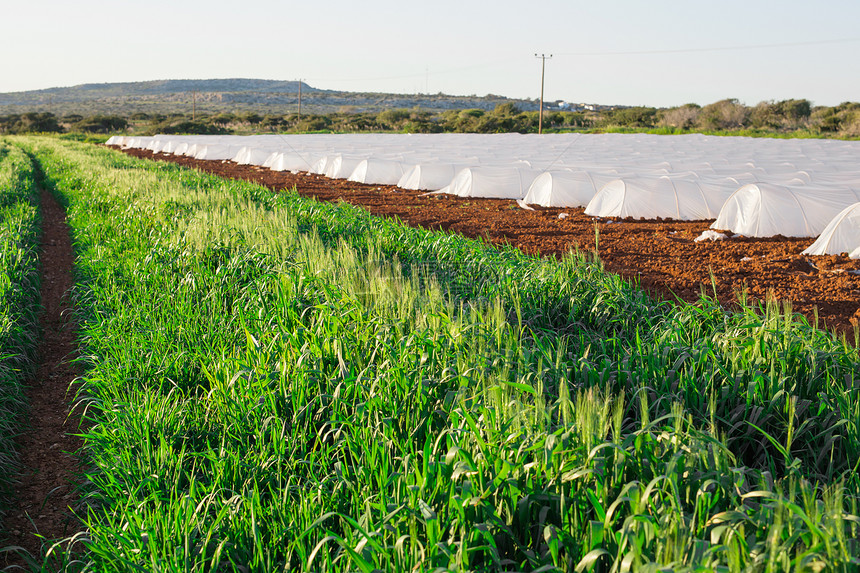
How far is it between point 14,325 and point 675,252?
8255 millimetres

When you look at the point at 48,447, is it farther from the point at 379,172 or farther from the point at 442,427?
the point at 379,172

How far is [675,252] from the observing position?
29.8 ft

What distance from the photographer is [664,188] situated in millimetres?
12328

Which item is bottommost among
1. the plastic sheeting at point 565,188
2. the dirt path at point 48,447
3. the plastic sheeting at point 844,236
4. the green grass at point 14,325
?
the dirt path at point 48,447

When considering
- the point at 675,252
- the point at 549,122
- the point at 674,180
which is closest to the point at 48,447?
the point at 675,252

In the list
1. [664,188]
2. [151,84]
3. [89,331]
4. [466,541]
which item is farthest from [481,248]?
[151,84]

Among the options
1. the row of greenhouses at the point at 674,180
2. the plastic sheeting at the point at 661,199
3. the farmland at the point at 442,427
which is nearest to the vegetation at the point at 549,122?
the row of greenhouses at the point at 674,180

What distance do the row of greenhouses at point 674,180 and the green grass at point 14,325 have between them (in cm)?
948

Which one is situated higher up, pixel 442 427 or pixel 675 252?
pixel 675 252

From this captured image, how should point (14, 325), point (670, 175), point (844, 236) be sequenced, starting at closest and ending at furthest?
point (14, 325) → point (844, 236) → point (670, 175)

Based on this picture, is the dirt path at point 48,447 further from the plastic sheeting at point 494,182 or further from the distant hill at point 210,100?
the distant hill at point 210,100

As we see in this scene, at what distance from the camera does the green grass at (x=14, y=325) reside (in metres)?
3.75

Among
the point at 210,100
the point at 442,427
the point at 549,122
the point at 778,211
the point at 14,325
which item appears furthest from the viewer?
the point at 210,100

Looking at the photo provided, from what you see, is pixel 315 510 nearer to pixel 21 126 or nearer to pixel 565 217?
pixel 565 217
